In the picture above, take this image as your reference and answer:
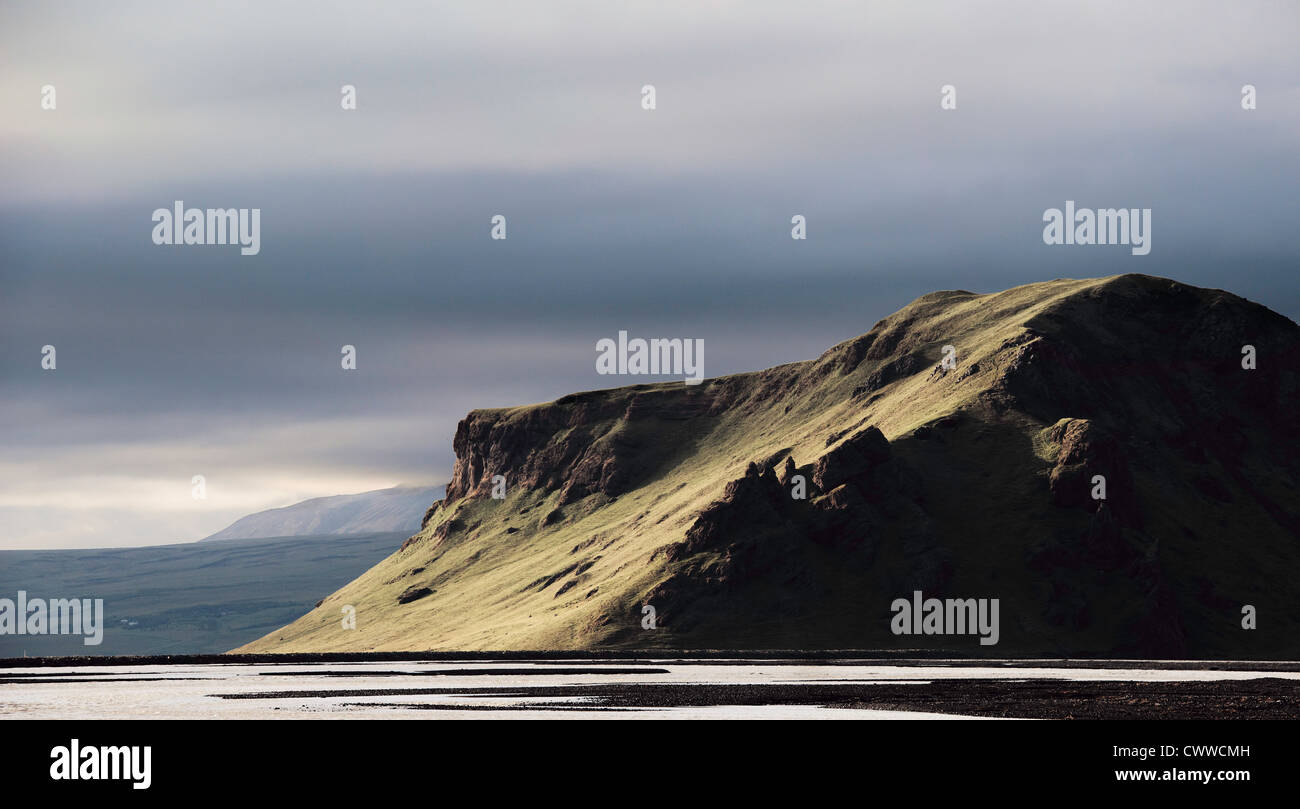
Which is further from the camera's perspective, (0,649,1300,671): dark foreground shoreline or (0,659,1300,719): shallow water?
(0,649,1300,671): dark foreground shoreline

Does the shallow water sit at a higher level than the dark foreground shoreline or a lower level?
higher

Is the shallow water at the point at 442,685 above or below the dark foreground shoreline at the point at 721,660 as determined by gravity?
above

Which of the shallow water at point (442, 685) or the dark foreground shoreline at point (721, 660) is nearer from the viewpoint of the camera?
the shallow water at point (442, 685)

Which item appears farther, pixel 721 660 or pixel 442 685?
pixel 721 660

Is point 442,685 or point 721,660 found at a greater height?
point 442,685
